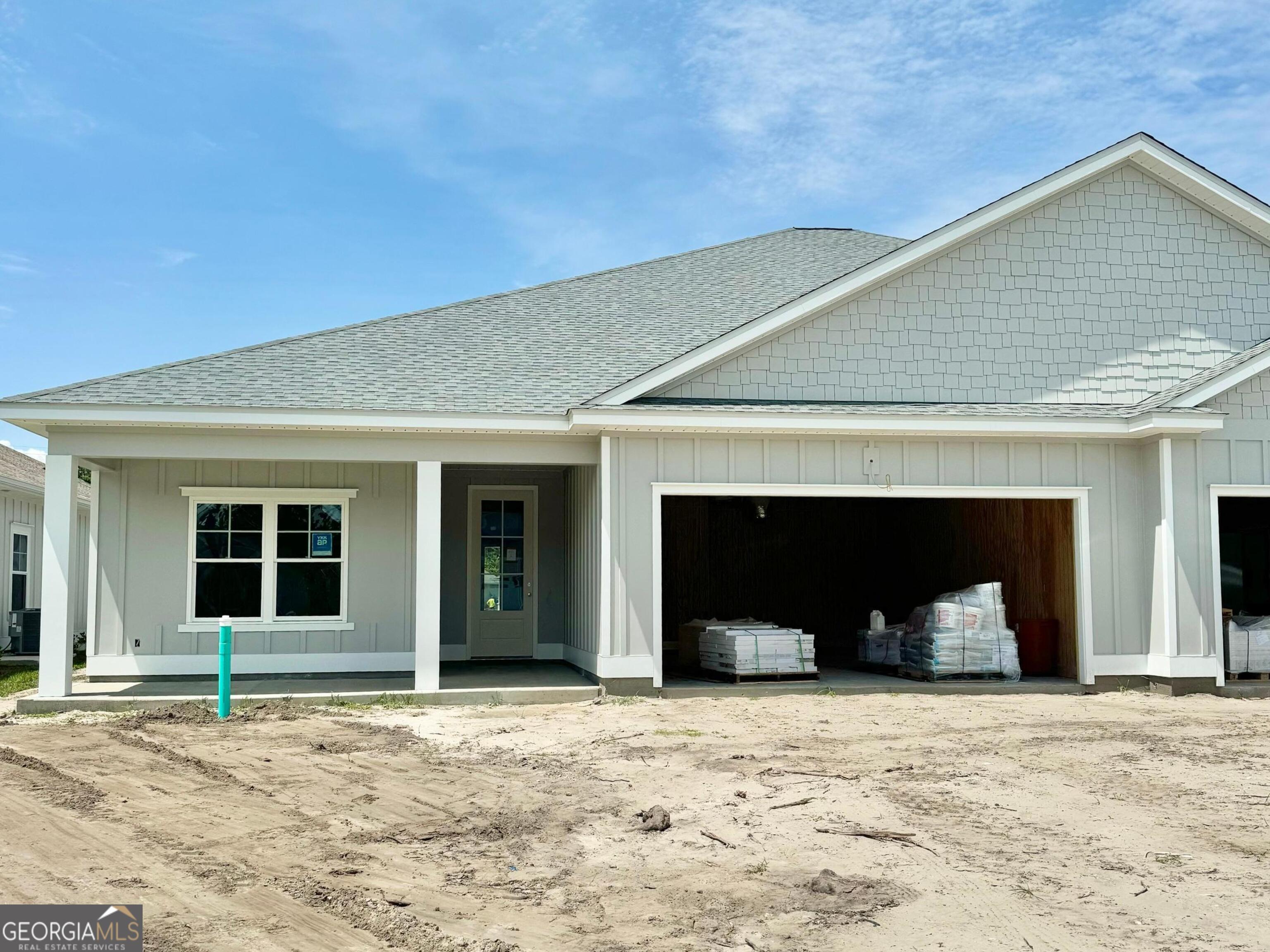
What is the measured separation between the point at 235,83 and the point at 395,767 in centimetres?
1719

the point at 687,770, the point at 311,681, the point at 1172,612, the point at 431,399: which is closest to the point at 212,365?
the point at 431,399

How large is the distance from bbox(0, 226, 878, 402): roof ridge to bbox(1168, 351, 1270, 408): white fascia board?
766 centimetres

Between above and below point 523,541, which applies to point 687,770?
below

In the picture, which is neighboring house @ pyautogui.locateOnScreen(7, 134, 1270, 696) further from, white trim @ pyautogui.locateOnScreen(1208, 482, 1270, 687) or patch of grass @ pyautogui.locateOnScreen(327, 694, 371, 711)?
patch of grass @ pyautogui.locateOnScreen(327, 694, 371, 711)

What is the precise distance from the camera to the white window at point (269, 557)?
1403 centimetres

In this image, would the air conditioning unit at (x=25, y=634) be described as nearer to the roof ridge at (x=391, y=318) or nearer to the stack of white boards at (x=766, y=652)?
the roof ridge at (x=391, y=318)

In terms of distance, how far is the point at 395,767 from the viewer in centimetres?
847

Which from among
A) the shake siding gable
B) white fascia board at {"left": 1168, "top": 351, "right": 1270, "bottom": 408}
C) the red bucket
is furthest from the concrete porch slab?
white fascia board at {"left": 1168, "top": 351, "right": 1270, "bottom": 408}

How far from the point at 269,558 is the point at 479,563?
10.3ft

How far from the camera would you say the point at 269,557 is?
14.1 m

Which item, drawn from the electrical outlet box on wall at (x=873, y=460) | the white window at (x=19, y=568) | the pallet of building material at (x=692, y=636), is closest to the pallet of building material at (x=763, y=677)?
the pallet of building material at (x=692, y=636)

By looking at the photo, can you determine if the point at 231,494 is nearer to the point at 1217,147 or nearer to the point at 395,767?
the point at 395,767

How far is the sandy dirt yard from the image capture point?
4883 mm
